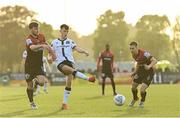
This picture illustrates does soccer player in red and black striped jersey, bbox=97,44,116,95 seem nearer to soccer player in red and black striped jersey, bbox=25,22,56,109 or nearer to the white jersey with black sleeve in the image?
the white jersey with black sleeve

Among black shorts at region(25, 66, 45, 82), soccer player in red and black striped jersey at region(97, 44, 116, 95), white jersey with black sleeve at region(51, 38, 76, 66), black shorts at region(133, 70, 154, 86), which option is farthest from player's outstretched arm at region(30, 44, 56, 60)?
soccer player in red and black striped jersey at region(97, 44, 116, 95)

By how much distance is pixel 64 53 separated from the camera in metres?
13.9

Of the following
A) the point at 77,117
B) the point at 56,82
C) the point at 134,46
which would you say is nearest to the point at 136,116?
the point at 77,117

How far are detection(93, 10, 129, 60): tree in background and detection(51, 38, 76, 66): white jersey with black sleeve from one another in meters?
72.6

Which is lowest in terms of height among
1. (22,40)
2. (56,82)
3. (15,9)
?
(56,82)

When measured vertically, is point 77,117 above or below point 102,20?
below

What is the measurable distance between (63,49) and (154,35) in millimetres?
77963

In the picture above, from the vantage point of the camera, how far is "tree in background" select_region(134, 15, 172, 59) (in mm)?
89188

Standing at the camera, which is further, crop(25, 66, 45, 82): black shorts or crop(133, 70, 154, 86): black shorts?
crop(133, 70, 154, 86): black shorts

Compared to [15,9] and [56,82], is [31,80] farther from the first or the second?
[15,9]

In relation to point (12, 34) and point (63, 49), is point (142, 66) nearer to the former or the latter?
point (63, 49)

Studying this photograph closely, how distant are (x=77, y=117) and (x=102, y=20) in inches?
3127

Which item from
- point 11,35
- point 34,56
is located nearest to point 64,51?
point 34,56

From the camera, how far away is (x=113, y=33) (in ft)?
293
